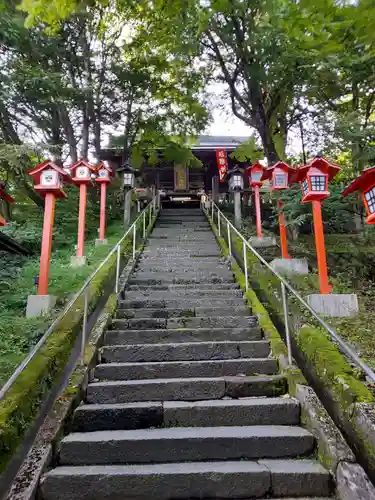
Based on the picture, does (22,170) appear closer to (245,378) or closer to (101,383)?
(101,383)

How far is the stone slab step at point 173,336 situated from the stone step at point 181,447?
1619 mm

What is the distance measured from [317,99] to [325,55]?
3.89m

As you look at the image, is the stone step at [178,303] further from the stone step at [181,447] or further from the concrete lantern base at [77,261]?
the concrete lantern base at [77,261]

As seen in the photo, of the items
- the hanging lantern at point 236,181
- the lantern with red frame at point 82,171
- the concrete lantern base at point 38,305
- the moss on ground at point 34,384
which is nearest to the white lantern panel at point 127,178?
the lantern with red frame at point 82,171

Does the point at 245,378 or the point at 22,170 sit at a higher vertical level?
the point at 22,170

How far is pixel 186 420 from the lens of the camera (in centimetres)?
332

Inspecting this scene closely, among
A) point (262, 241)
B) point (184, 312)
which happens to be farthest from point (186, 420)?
point (262, 241)

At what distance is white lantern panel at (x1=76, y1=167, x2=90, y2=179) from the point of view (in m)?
9.74

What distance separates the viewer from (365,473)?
2.55 meters

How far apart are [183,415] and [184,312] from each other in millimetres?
2058

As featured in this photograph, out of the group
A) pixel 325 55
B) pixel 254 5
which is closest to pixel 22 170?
pixel 254 5

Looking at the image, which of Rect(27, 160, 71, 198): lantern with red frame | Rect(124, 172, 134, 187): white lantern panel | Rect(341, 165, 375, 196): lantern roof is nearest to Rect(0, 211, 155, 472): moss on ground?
Rect(27, 160, 71, 198): lantern with red frame

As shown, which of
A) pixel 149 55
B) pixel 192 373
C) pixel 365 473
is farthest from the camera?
pixel 149 55

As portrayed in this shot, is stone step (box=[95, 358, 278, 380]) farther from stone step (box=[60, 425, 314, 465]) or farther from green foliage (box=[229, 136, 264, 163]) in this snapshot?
green foliage (box=[229, 136, 264, 163])
